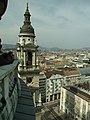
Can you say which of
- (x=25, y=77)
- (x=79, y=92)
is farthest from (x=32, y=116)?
(x=79, y=92)

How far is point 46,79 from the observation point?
7462cm

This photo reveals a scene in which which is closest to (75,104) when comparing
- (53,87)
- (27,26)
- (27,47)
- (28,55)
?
(53,87)

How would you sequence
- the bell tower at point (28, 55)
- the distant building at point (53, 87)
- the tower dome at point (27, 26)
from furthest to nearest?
the distant building at point (53, 87)
the tower dome at point (27, 26)
the bell tower at point (28, 55)

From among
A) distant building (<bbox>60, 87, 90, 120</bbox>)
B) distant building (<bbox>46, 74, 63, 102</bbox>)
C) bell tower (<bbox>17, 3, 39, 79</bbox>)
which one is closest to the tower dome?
bell tower (<bbox>17, 3, 39, 79</bbox>)

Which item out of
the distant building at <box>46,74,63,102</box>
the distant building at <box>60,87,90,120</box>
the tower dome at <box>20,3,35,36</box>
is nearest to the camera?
the tower dome at <box>20,3,35,36</box>

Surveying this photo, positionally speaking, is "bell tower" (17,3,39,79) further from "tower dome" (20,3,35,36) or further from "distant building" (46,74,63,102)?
"distant building" (46,74,63,102)

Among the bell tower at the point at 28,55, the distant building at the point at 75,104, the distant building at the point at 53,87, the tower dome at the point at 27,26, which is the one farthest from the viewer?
the distant building at the point at 53,87

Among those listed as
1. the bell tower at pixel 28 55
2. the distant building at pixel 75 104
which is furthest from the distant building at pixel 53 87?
the bell tower at pixel 28 55

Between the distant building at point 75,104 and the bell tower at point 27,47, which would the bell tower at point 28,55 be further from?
the distant building at point 75,104

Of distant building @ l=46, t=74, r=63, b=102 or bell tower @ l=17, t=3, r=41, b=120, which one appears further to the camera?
distant building @ l=46, t=74, r=63, b=102

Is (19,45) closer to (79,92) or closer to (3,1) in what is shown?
(3,1)

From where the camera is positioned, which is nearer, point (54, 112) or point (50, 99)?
point (54, 112)

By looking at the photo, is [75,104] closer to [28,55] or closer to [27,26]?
[28,55]

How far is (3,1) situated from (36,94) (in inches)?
867
